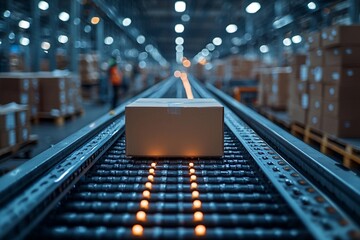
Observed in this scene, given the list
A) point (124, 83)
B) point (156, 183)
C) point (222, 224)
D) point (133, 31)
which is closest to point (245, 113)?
point (156, 183)

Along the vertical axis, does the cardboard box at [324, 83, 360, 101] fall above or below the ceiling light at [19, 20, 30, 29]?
below

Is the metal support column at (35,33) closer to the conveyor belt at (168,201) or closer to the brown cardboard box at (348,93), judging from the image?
the brown cardboard box at (348,93)

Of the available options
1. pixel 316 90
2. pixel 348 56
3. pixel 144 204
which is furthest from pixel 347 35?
pixel 144 204

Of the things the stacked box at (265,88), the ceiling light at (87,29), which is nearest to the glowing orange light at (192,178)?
the stacked box at (265,88)

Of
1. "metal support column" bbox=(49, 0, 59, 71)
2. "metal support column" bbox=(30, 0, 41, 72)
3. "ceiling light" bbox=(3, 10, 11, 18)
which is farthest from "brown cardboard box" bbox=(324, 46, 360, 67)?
"metal support column" bbox=(49, 0, 59, 71)

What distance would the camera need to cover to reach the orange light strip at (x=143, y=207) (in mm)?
1750

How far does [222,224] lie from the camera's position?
1914 millimetres

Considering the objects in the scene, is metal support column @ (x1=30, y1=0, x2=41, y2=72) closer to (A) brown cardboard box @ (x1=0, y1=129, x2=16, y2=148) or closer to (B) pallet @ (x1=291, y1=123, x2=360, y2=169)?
(A) brown cardboard box @ (x1=0, y1=129, x2=16, y2=148)

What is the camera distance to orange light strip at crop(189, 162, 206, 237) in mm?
1769

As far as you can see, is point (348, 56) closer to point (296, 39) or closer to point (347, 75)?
point (347, 75)

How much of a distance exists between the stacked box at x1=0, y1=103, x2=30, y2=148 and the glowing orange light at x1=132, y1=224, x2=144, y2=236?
3.63m

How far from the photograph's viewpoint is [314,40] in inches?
248

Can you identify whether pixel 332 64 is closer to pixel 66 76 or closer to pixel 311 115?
pixel 311 115

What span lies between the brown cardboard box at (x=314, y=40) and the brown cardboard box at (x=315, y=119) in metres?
0.97
